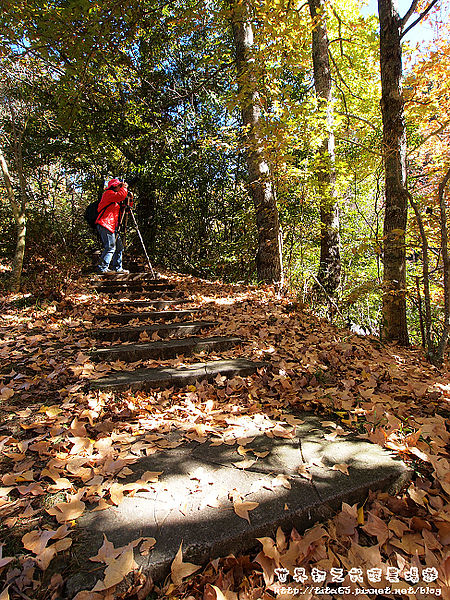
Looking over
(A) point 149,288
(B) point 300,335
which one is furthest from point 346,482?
(A) point 149,288

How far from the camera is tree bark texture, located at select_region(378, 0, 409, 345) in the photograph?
3977 mm

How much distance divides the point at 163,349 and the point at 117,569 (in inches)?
84.7

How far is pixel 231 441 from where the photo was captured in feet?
6.75

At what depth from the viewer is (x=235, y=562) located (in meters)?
1.33

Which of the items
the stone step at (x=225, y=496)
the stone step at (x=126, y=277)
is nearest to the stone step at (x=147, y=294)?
the stone step at (x=126, y=277)

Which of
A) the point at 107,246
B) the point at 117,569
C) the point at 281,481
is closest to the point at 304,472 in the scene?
the point at 281,481

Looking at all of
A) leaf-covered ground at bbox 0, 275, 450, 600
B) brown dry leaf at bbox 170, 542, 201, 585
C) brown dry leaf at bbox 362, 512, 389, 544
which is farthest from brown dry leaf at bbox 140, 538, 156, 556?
brown dry leaf at bbox 362, 512, 389, 544

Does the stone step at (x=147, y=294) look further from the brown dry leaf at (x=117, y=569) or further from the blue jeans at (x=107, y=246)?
the brown dry leaf at (x=117, y=569)

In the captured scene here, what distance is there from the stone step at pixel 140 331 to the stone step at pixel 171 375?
33.0 inches

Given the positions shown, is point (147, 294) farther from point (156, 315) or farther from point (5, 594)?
point (5, 594)

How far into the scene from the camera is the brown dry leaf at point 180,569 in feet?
4.03

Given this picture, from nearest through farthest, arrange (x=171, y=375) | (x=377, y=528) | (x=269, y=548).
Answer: (x=269, y=548), (x=377, y=528), (x=171, y=375)

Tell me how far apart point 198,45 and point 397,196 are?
7.59 m

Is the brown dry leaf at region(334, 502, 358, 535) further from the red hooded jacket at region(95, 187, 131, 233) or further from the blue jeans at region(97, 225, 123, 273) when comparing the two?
the red hooded jacket at region(95, 187, 131, 233)
